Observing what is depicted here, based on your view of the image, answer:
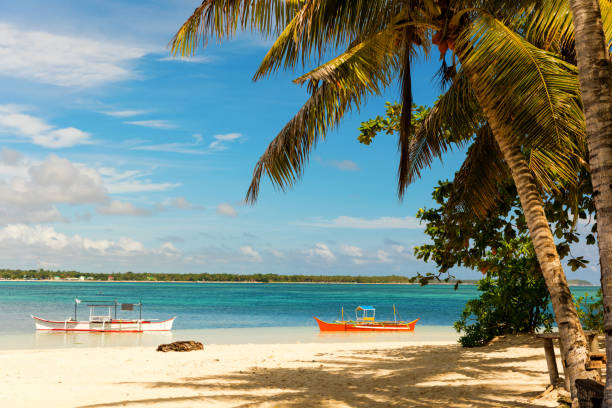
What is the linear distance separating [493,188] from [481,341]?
627 centimetres

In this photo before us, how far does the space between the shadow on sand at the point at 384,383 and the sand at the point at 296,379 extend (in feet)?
0.05

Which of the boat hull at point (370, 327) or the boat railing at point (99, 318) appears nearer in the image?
the boat railing at point (99, 318)

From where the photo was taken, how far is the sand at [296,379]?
6.86m

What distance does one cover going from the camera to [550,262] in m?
5.59

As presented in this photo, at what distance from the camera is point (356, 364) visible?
35.2 feet

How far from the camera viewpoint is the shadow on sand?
6.68 m

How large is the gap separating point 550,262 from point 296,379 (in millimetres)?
4988

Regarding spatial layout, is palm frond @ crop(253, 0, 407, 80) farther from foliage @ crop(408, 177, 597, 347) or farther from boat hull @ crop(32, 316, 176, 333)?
boat hull @ crop(32, 316, 176, 333)

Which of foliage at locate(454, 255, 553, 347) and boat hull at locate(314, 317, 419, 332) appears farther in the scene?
boat hull at locate(314, 317, 419, 332)

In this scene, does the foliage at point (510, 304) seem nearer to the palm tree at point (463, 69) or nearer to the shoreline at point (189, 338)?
the palm tree at point (463, 69)

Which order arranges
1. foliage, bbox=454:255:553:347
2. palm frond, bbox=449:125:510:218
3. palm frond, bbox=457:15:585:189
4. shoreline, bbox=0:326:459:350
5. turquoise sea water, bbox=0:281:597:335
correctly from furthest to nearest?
turquoise sea water, bbox=0:281:597:335 < shoreline, bbox=0:326:459:350 < foliage, bbox=454:255:553:347 < palm frond, bbox=449:125:510:218 < palm frond, bbox=457:15:585:189

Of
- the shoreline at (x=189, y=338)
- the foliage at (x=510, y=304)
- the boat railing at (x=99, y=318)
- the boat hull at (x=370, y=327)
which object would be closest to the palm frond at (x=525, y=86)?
the foliage at (x=510, y=304)

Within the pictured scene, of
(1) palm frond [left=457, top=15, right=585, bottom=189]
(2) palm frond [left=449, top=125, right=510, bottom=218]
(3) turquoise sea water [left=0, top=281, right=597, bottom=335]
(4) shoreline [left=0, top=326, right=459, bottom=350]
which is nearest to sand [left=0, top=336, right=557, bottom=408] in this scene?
(2) palm frond [left=449, top=125, right=510, bottom=218]

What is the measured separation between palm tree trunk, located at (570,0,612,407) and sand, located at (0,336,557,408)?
2.81 meters
